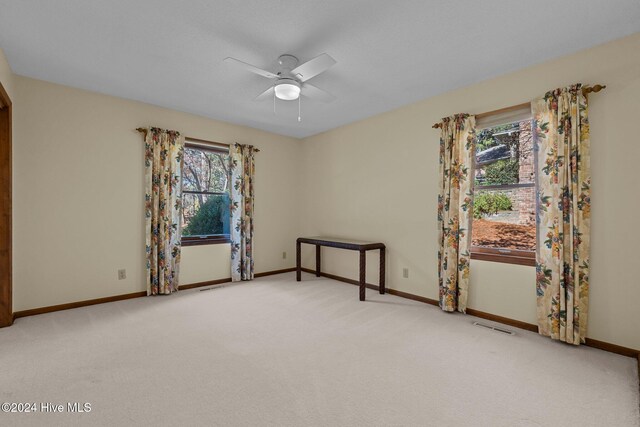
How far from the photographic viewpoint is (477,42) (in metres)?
2.41

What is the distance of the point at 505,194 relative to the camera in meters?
3.12

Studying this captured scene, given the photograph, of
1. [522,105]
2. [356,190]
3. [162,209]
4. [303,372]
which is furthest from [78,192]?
[522,105]

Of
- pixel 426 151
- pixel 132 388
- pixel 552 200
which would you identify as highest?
pixel 426 151

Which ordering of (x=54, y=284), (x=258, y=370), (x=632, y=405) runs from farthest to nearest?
(x=54, y=284), (x=258, y=370), (x=632, y=405)

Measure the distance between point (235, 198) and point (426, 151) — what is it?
2.93 m

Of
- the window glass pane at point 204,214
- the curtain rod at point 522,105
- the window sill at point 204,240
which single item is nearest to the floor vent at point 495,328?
the curtain rod at point 522,105

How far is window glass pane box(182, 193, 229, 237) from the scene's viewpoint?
14.5ft

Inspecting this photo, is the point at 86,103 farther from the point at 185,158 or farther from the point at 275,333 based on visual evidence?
the point at 275,333

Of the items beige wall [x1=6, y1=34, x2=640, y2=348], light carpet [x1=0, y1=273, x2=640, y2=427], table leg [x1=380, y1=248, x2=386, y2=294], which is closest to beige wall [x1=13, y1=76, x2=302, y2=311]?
beige wall [x1=6, y1=34, x2=640, y2=348]

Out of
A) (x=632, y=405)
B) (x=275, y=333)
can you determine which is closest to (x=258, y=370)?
(x=275, y=333)

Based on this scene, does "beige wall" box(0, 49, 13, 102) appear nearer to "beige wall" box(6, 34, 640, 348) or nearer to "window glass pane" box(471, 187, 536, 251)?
"beige wall" box(6, 34, 640, 348)

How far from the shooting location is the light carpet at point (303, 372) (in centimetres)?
165

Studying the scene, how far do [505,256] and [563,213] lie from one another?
676 mm

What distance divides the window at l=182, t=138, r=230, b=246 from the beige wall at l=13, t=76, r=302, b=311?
0.85 feet
